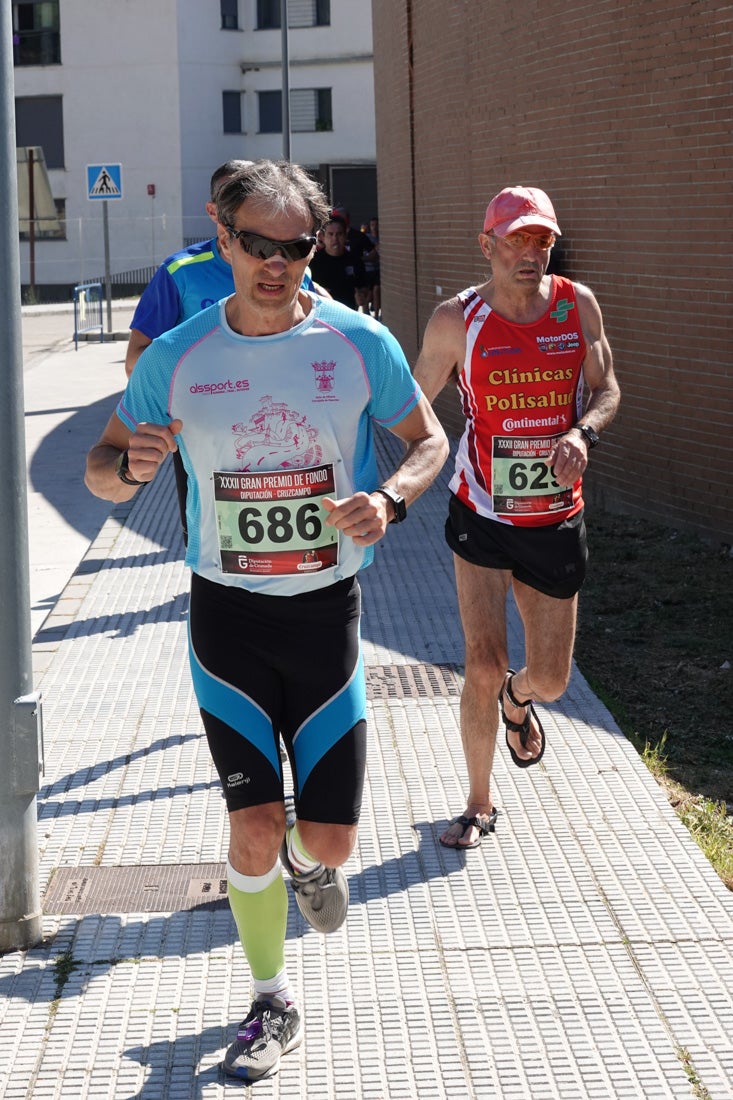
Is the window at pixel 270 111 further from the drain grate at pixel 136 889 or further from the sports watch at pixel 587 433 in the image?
the drain grate at pixel 136 889

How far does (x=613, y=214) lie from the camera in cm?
1091

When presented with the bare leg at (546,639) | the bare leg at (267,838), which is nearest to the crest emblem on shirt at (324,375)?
the bare leg at (267,838)

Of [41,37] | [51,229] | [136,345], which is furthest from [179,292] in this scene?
[41,37]

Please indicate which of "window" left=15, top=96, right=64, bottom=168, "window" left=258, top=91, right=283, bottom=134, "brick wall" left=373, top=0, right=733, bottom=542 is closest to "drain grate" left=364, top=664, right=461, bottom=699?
"brick wall" left=373, top=0, right=733, bottom=542

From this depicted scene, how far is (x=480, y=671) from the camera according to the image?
5234 mm

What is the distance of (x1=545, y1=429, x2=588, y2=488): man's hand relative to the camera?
489cm

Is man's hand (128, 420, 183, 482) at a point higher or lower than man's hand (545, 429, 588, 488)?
higher

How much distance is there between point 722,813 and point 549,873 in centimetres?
100

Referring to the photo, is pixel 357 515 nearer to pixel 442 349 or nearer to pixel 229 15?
pixel 442 349

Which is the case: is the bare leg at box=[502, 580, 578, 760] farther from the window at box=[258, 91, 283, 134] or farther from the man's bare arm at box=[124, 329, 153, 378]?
the window at box=[258, 91, 283, 134]

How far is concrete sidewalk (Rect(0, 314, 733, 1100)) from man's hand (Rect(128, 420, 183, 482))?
1.48 m

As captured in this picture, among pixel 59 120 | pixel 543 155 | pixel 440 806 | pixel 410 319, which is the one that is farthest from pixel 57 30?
pixel 440 806

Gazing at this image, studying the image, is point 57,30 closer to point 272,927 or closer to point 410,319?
point 410,319

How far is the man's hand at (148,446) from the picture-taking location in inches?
145
